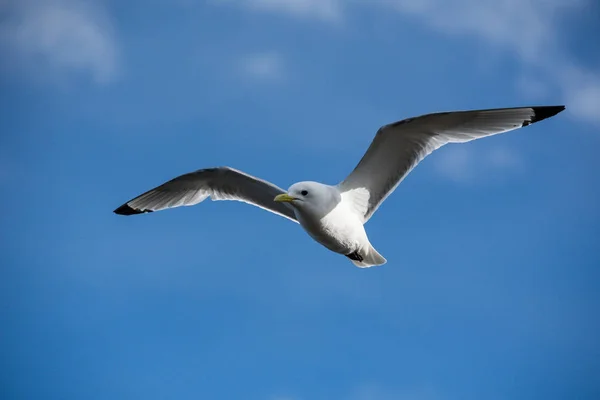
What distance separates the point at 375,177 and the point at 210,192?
1.65 metres

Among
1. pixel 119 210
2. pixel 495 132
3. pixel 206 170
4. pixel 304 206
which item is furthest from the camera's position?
pixel 119 210

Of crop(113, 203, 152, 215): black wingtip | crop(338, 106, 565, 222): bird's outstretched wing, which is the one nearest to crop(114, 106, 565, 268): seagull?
crop(338, 106, 565, 222): bird's outstretched wing

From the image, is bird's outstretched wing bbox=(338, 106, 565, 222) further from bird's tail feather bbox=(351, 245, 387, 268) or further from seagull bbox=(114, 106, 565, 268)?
bird's tail feather bbox=(351, 245, 387, 268)

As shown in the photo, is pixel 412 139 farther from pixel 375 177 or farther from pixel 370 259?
pixel 370 259

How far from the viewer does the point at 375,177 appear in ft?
22.1

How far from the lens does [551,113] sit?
6695mm

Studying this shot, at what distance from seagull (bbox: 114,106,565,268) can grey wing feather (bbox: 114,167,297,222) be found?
42 mm

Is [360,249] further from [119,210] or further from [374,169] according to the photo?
[119,210]

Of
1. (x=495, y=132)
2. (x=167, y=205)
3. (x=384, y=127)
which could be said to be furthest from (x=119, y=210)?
(x=495, y=132)

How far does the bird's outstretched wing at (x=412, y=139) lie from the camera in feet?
21.3

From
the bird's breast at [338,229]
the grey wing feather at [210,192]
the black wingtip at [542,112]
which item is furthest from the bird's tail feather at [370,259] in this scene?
the black wingtip at [542,112]

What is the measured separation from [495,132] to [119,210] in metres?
3.65

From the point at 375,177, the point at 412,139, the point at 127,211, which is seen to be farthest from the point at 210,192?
the point at 412,139

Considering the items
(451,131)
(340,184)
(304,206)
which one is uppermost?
(451,131)
